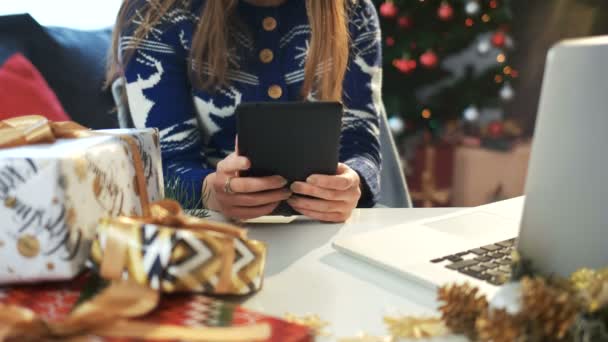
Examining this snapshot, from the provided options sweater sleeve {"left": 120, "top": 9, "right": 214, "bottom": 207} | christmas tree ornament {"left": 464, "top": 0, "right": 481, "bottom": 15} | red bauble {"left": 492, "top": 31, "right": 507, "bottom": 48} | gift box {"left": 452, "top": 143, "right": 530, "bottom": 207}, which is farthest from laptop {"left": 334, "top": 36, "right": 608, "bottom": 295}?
gift box {"left": 452, "top": 143, "right": 530, "bottom": 207}

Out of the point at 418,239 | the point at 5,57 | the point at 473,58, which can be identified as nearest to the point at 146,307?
the point at 418,239

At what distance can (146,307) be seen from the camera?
427 millimetres

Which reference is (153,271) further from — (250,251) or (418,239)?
(418,239)

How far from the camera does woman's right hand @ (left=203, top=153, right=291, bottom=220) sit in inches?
29.1

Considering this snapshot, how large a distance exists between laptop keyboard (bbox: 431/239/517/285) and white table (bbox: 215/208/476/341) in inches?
1.7

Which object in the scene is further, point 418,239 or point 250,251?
point 418,239

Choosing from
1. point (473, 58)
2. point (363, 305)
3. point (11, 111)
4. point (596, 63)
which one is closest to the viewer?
point (596, 63)

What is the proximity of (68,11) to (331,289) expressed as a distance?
1.46 metres

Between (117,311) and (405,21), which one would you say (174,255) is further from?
(405,21)

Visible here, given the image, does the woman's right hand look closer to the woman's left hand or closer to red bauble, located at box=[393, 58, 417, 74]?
the woman's left hand

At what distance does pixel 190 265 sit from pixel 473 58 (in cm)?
277

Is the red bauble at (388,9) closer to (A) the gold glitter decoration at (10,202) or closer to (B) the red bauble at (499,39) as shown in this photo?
(B) the red bauble at (499,39)

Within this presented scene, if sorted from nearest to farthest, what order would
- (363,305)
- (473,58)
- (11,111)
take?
(363,305)
(11,111)
(473,58)

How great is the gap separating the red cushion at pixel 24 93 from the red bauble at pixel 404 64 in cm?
163
